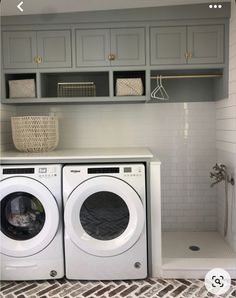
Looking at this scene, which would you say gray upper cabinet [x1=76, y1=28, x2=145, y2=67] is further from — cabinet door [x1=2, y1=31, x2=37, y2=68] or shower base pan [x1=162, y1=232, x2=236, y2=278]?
shower base pan [x1=162, y1=232, x2=236, y2=278]

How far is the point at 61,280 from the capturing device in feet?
7.41

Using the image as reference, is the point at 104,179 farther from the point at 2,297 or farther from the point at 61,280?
the point at 2,297

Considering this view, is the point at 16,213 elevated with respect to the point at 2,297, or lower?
elevated

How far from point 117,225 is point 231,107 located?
4.53 ft

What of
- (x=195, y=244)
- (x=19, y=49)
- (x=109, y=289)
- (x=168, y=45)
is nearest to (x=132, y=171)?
(x=109, y=289)

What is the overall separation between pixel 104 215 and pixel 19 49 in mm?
1669

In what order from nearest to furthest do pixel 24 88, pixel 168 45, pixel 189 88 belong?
pixel 168 45 < pixel 24 88 < pixel 189 88

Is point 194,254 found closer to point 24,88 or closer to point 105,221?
point 105,221

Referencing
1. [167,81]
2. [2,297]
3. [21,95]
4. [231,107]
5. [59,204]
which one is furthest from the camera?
[167,81]

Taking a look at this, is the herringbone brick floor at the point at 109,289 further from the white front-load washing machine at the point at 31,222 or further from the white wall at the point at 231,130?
the white wall at the point at 231,130

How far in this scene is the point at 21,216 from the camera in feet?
7.45

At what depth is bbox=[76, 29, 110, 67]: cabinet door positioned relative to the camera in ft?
8.29

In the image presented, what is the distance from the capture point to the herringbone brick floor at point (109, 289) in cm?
205

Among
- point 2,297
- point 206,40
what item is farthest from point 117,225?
point 206,40
